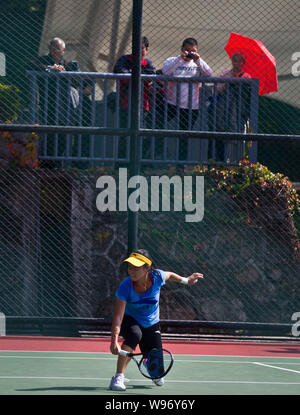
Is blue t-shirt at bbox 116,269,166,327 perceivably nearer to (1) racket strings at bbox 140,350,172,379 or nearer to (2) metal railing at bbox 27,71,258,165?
(1) racket strings at bbox 140,350,172,379

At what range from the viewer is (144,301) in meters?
6.33

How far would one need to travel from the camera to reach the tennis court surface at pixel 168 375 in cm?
593

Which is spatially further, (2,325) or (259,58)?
(259,58)

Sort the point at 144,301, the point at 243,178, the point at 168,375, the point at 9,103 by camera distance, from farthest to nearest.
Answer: the point at 243,178 < the point at 9,103 < the point at 168,375 < the point at 144,301

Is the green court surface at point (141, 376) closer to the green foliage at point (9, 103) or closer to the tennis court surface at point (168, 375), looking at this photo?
the tennis court surface at point (168, 375)

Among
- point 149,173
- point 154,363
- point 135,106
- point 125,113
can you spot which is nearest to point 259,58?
point 125,113

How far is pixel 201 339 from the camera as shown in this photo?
9.85 meters

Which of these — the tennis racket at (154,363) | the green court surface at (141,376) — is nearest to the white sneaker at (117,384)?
the green court surface at (141,376)

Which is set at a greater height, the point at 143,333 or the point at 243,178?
the point at 243,178

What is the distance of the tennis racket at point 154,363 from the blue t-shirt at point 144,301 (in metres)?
0.42

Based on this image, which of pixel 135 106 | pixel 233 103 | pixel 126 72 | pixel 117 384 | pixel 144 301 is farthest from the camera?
pixel 233 103

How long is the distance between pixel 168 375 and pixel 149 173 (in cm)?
386

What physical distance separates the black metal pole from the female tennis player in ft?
7.53

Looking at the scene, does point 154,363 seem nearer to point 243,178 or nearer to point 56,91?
point 56,91
